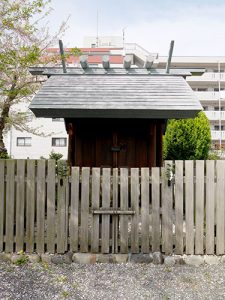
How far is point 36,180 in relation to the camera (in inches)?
187

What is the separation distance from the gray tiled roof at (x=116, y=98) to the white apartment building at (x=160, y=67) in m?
21.7

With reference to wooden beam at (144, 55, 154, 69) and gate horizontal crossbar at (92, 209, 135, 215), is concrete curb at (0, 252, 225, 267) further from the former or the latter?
wooden beam at (144, 55, 154, 69)

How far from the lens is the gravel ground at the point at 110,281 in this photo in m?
3.80

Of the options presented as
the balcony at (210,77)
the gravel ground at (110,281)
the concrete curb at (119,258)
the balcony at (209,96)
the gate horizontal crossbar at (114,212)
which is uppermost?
the balcony at (210,77)

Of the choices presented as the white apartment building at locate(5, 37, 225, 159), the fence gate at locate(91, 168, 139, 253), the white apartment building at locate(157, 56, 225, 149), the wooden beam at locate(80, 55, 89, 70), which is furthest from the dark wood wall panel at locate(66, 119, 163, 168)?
the white apartment building at locate(157, 56, 225, 149)

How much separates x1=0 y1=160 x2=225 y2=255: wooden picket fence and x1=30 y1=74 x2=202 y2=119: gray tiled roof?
1951 mm

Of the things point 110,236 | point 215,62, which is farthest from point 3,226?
point 215,62

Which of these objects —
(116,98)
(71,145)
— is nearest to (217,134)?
(71,145)

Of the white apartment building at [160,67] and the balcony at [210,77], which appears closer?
the white apartment building at [160,67]

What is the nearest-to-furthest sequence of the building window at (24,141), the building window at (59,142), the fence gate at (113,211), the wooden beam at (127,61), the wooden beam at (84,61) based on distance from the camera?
the fence gate at (113,211) < the wooden beam at (84,61) < the wooden beam at (127,61) < the building window at (59,142) < the building window at (24,141)

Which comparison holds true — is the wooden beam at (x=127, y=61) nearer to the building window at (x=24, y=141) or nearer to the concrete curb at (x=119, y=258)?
the concrete curb at (x=119, y=258)

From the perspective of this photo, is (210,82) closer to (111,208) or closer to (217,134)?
(217,134)

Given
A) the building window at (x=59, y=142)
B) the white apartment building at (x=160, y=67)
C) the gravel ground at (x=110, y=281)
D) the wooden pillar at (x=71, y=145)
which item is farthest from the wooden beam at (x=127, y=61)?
the building window at (x=59, y=142)

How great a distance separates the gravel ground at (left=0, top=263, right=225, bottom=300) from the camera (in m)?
3.80
